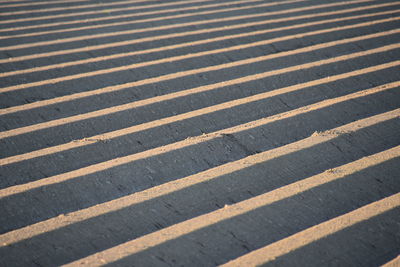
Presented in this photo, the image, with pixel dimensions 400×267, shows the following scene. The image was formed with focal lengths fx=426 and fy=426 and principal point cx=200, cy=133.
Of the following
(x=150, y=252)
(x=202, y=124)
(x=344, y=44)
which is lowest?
(x=150, y=252)

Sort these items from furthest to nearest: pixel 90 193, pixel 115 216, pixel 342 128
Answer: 1. pixel 342 128
2. pixel 90 193
3. pixel 115 216

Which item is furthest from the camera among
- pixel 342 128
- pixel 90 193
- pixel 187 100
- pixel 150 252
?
pixel 187 100

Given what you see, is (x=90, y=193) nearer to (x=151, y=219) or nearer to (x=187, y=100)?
(x=151, y=219)

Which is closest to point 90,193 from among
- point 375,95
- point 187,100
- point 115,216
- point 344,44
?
point 115,216

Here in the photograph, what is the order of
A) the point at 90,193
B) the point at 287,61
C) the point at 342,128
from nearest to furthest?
the point at 90,193 < the point at 342,128 < the point at 287,61

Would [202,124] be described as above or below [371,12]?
below

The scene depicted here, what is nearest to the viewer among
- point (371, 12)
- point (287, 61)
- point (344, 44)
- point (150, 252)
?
point (150, 252)

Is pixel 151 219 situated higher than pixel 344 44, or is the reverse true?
pixel 344 44

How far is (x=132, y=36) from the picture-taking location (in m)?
3.55

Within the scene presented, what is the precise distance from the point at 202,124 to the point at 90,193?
78 cm

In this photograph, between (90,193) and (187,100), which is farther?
(187,100)

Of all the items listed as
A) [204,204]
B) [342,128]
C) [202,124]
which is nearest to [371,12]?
[342,128]

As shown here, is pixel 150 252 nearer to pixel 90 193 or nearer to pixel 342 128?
pixel 90 193

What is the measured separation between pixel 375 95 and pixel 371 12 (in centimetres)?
181
